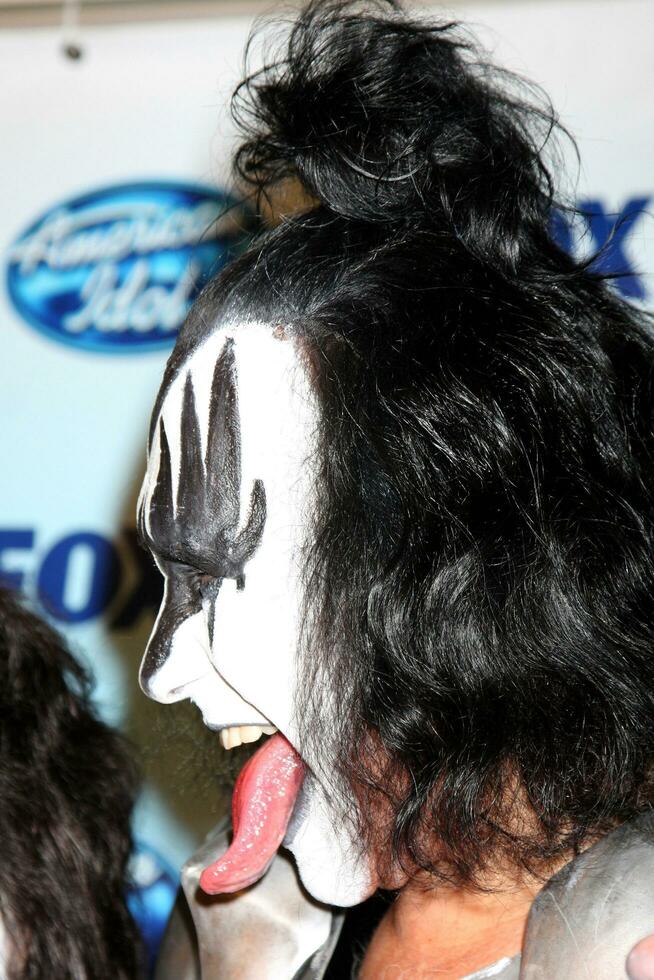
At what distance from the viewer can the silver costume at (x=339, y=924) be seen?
0.45 m

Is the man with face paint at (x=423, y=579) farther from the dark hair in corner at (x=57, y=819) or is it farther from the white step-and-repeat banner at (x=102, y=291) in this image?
the white step-and-repeat banner at (x=102, y=291)

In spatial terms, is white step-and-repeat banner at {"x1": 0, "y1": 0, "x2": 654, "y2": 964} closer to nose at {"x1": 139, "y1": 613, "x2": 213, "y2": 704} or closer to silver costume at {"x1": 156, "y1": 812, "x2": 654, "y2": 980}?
silver costume at {"x1": 156, "y1": 812, "x2": 654, "y2": 980}

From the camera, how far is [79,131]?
1.04 m

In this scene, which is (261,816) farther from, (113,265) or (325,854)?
(113,265)

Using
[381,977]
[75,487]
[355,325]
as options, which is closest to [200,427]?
[355,325]

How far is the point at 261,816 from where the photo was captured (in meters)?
0.54

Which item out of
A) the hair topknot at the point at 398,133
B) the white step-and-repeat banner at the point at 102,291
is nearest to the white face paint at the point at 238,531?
the hair topknot at the point at 398,133

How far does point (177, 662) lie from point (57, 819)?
223mm

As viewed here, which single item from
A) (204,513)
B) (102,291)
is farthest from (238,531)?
(102,291)

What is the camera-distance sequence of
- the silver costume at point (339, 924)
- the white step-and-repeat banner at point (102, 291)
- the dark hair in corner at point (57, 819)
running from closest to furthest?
1. the silver costume at point (339, 924)
2. the dark hair in corner at point (57, 819)
3. the white step-and-repeat banner at point (102, 291)

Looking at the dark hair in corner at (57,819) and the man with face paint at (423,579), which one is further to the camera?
the dark hair in corner at (57,819)

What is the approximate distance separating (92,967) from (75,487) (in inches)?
18.4

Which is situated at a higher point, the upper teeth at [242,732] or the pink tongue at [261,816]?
the upper teeth at [242,732]

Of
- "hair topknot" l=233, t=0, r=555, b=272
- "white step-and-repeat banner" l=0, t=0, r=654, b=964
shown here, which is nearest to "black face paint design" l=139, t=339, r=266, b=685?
"hair topknot" l=233, t=0, r=555, b=272
